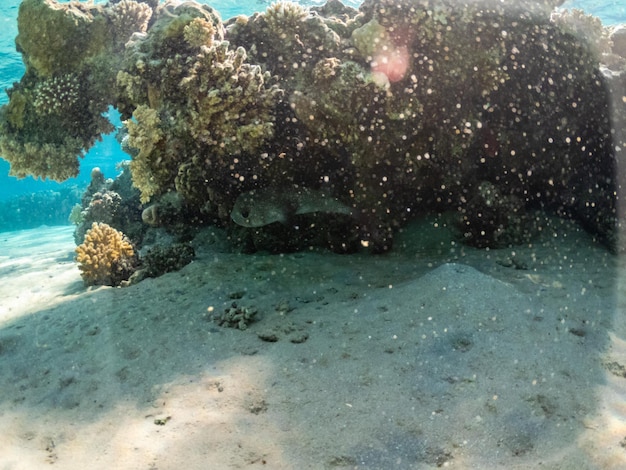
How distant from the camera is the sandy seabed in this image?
2.62m

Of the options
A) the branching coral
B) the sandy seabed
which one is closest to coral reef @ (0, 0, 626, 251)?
the branching coral

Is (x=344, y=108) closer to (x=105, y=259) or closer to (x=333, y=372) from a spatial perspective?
(x=333, y=372)

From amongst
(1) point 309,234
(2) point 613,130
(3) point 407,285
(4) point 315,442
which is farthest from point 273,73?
(2) point 613,130

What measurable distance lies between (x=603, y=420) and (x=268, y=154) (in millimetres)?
4590

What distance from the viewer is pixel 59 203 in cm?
3575

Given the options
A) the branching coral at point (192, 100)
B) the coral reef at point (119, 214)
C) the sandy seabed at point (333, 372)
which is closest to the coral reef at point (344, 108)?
the branching coral at point (192, 100)

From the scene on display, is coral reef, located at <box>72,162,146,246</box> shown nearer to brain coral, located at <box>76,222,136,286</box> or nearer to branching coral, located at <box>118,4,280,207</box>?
brain coral, located at <box>76,222,136,286</box>

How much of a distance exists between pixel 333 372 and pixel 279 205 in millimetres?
3095

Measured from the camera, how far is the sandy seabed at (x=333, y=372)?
262cm

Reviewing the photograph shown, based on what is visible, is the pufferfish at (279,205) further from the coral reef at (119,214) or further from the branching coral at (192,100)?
the coral reef at (119,214)

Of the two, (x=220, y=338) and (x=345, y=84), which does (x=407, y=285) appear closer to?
(x=220, y=338)

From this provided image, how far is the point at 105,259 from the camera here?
6.89 m

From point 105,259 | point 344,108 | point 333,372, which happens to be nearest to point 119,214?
point 105,259

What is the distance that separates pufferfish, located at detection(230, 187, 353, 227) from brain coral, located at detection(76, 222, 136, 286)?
247 centimetres
